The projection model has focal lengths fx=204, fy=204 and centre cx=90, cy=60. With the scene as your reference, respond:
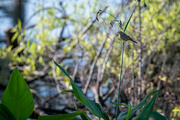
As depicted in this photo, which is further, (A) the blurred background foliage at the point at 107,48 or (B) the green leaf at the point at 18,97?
(A) the blurred background foliage at the point at 107,48

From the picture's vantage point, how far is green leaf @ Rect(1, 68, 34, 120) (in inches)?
16.4

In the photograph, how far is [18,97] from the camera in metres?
0.43

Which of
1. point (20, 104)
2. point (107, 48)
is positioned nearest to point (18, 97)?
point (20, 104)

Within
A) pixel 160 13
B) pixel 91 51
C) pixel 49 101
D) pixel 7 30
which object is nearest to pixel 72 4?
pixel 91 51

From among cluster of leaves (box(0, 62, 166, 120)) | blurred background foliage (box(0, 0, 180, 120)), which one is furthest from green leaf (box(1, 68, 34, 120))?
blurred background foliage (box(0, 0, 180, 120))

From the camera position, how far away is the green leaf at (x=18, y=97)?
42 centimetres

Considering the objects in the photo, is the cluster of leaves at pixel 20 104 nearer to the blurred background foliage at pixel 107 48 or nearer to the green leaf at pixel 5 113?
the green leaf at pixel 5 113

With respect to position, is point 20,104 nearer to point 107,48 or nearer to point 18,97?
point 18,97

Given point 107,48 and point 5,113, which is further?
point 107,48

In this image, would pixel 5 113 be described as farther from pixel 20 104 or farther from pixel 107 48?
pixel 107 48

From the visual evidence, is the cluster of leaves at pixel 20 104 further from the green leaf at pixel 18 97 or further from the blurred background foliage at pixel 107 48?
the blurred background foliage at pixel 107 48

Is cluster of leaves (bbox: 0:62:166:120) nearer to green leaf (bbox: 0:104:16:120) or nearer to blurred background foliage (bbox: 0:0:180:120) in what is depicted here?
green leaf (bbox: 0:104:16:120)

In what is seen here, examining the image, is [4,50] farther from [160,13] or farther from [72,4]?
[160,13]

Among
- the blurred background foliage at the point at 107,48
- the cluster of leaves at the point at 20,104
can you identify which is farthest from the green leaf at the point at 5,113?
the blurred background foliage at the point at 107,48
